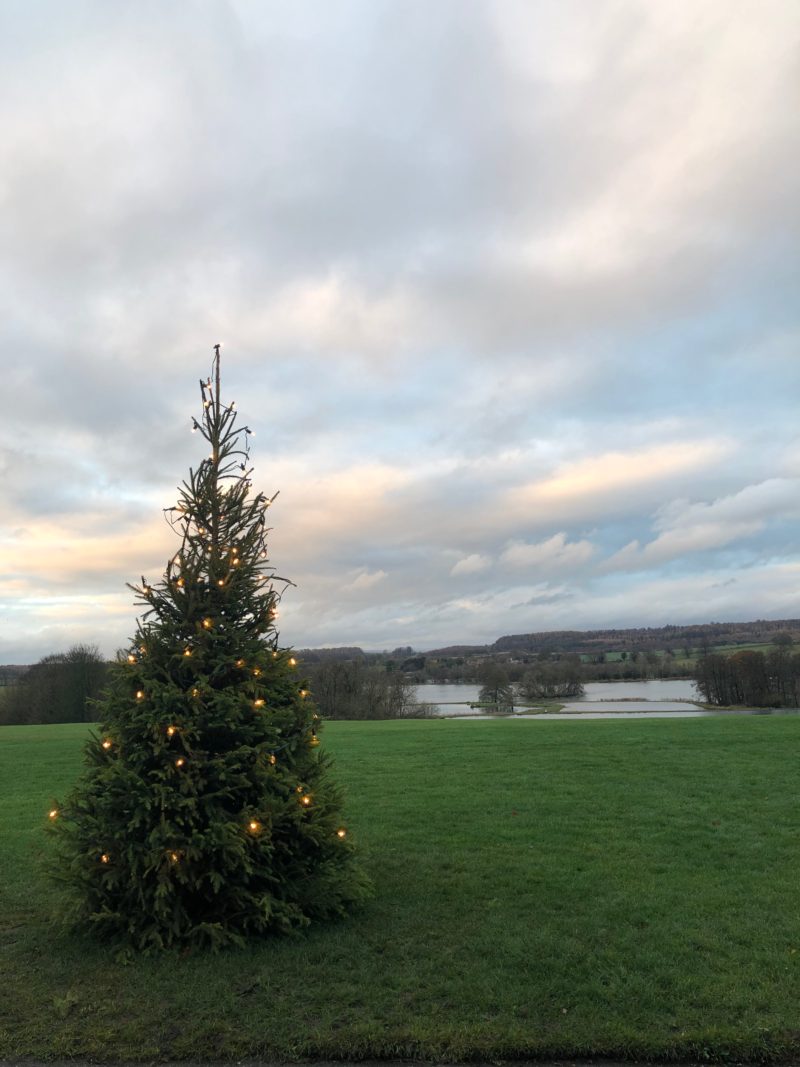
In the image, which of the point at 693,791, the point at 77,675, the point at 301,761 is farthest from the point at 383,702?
the point at 301,761

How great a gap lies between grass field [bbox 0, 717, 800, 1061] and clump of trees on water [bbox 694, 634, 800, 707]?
57.5m

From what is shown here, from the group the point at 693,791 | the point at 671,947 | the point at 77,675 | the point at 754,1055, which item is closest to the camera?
the point at 754,1055

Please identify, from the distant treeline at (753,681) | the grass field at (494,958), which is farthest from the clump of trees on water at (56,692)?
the distant treeline at (753,681)

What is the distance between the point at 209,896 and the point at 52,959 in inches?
49.4

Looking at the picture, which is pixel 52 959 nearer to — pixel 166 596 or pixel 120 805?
pixel 120 805

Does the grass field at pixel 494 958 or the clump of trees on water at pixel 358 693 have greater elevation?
the grass field at pixel 494 958

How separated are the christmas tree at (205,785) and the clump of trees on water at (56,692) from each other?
41850 millimetres

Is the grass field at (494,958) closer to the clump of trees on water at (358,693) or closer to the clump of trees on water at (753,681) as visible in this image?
the clump of trees on water at (358,693)

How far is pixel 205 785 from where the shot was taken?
566cm

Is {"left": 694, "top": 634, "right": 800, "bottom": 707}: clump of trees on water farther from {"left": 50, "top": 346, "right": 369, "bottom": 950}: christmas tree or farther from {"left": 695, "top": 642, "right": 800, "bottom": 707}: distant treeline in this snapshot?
{"left": 50, "top": 346, "right": 369, "bottom": 950}: christmas tree

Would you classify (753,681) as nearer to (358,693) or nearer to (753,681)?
(753,681)

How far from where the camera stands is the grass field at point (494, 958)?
415 centimetres

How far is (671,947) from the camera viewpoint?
17.3 ft

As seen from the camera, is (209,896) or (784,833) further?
(784,833)
